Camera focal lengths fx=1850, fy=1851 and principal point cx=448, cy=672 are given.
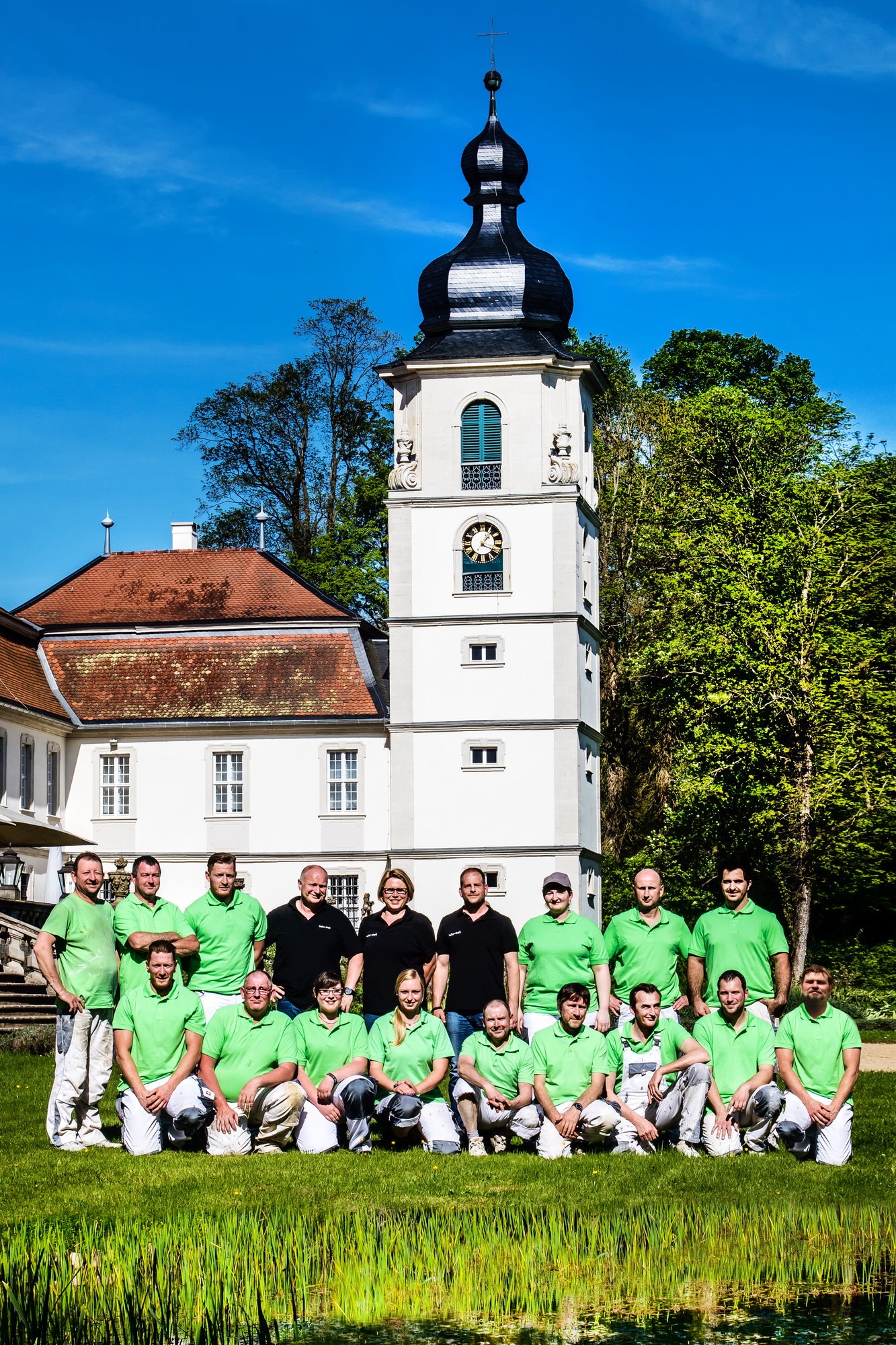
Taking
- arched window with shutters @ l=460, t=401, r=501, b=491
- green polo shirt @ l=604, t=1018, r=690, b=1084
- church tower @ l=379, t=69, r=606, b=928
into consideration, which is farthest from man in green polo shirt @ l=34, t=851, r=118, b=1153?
arched window with shutters @ l=460, t=401, r=501, b=491

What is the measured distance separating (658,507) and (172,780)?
38.2 ft

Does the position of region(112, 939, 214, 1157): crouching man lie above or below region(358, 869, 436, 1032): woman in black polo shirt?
below

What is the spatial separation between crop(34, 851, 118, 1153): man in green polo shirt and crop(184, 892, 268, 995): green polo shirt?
55cm

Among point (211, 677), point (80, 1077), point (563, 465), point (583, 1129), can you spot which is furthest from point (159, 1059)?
point (211, 677)

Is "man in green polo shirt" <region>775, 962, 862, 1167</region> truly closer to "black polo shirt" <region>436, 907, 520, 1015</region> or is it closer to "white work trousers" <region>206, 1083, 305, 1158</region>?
"black polo shirt" <region>436, 907, 520, 1015</region>

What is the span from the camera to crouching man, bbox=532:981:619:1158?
10492 millimetres

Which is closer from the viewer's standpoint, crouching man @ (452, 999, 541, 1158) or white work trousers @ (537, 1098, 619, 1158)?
white work trousers @ (537, 1098, 619, 1158)

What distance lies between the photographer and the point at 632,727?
42.1 meters

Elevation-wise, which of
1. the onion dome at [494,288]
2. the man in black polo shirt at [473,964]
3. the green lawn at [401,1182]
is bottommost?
the green lawn at [401,1182]

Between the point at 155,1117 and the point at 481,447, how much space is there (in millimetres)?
26050

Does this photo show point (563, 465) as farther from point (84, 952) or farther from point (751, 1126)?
point (751, 1126)

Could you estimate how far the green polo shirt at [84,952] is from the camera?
1091 centimetres

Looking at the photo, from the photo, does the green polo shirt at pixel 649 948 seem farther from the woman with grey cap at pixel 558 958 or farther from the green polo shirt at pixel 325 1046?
the green polo shirt at pixel 325 1046

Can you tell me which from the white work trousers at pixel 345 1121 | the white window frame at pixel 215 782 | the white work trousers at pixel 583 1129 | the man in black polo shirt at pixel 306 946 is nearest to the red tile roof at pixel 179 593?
the white window frame at pixel 215 782
